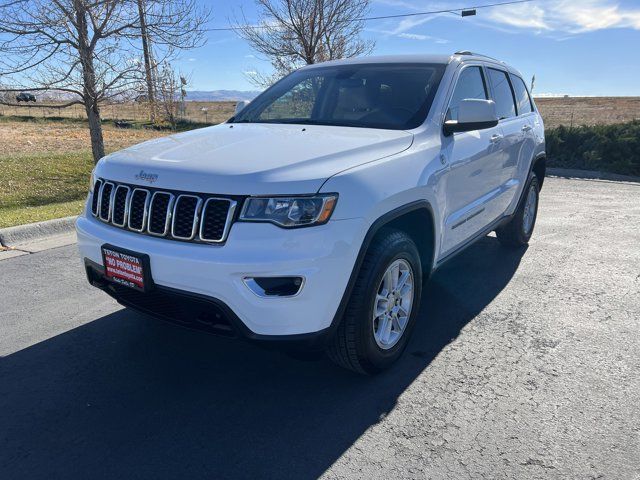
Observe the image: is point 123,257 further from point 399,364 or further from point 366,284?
point 399,364

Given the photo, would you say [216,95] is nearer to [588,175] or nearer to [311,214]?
[588,175]

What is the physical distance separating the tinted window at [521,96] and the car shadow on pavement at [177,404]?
269cm

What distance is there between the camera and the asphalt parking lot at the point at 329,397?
2.46 metres

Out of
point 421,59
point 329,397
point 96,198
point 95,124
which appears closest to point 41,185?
point 95,124

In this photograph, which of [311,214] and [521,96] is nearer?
[311,214]

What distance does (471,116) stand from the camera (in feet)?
11.5

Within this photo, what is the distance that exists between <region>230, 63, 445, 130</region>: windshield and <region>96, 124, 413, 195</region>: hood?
1.05ft

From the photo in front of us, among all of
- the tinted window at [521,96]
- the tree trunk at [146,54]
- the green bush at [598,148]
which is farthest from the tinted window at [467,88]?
the green bush at [598,148]

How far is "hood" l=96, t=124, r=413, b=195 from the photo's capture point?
8.41 ft

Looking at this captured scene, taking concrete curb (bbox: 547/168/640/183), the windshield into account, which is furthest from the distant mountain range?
concrete curb (bbox: 547/168/640/183)

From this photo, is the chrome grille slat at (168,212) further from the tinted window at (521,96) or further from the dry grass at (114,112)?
the dry grass at (114,112)

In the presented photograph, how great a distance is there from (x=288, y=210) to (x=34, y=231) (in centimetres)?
478

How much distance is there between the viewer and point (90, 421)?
108 inches

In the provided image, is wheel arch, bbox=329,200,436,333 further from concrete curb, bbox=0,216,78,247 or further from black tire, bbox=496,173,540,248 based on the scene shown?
concrete curb, bbox=0,216,78,247
